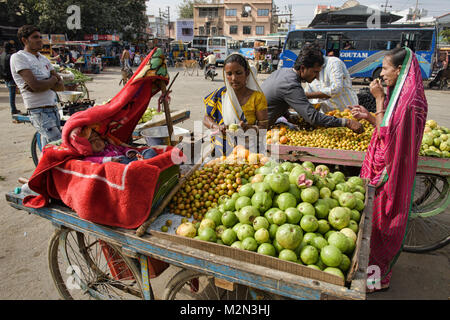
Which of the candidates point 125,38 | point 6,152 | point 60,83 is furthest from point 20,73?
point 125,38

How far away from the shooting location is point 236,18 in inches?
2088

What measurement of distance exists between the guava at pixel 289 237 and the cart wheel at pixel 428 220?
7.55ft

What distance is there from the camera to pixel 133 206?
1895 millimetres

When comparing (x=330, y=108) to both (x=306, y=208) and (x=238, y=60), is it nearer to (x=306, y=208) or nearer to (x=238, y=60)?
(x=238, y=60)

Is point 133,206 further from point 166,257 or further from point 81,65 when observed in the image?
point 81,65

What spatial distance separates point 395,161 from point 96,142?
8.18 ft

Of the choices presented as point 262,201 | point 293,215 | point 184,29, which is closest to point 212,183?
point 262,201

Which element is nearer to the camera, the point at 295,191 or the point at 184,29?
the point at 295,191

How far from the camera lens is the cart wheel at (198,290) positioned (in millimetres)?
1851

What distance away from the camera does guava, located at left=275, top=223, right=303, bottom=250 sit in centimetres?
167

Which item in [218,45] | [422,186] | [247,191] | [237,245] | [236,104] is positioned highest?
[218,45]

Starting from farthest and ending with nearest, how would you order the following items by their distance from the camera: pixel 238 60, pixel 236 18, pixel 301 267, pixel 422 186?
1. pixel 236 18
2. pixel 422 186
3. pixel 238 60
4. pixel 301 267

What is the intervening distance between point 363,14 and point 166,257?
2204 cm
